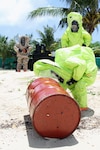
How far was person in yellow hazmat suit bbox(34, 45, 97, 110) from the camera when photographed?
5.12 m

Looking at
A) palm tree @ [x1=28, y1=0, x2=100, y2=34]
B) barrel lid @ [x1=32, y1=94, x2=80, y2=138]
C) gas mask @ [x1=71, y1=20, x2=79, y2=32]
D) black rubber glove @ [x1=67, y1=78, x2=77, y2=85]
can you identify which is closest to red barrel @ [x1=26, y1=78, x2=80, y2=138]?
barrel lid @ [x1=32, y1=94, x2=80, y2=138]

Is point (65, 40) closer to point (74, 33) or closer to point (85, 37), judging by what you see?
point (74, 33)

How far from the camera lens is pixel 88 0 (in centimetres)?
1964

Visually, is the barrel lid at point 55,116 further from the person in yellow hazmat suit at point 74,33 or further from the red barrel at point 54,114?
the person in yellow hazmat suit at point 74,33

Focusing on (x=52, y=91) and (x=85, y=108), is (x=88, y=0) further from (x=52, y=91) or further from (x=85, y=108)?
(x=52, y=91)

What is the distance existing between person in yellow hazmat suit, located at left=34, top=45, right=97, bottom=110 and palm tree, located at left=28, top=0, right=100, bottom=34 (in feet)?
47.3

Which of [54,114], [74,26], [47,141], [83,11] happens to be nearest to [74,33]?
[74,26]

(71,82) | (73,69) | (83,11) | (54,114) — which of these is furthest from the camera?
(83,11)

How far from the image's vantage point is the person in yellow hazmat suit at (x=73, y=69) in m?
5.12

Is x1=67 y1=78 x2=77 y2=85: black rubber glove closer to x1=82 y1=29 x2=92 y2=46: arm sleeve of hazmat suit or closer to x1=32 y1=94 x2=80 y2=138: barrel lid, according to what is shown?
x1=32 y1=94 x2=80 y2=138: barrel lid

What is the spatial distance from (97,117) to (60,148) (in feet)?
4.90

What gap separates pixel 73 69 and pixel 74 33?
1.46 metres

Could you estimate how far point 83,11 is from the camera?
65.5 ft

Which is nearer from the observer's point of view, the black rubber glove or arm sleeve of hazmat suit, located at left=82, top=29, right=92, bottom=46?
the black rubber glove
